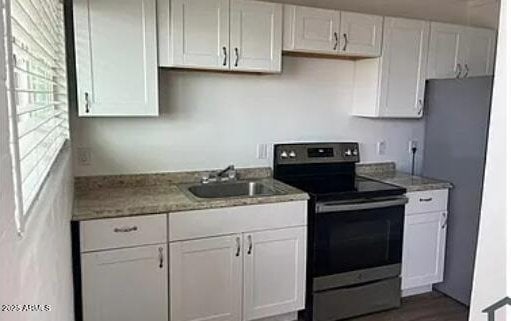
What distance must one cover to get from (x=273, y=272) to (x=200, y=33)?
1.54 meters

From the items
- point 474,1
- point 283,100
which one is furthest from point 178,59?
point 474,1

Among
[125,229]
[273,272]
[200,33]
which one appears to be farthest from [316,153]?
[125,229]

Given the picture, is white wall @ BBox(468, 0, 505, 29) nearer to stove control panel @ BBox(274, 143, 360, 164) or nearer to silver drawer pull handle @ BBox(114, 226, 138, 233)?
stove control panel @ BBox(274, 143, 360, 164)

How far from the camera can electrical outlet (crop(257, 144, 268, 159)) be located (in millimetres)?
3083

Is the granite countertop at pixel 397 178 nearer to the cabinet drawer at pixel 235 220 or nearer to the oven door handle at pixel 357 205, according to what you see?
the oven door handle at pixel 357 205

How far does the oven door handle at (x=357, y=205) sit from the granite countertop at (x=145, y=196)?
13 cm

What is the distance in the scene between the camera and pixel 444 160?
317 cm

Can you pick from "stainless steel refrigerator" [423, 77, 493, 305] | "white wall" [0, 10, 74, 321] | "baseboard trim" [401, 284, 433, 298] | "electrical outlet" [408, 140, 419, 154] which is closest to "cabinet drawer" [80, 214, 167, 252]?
"white wall" [0, 10, 74, 321]

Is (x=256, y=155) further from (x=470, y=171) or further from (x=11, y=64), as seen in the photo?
(x=11, y=64)

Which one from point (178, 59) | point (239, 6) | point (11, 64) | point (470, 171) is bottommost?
point (470, 171)

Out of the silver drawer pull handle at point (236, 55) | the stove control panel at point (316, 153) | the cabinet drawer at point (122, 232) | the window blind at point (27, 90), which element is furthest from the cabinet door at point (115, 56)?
the stove control panel at point (316, 153)

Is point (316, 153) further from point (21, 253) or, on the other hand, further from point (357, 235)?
point (21, 253)

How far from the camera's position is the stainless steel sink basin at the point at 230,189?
9.21 ft

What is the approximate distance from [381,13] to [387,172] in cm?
132
